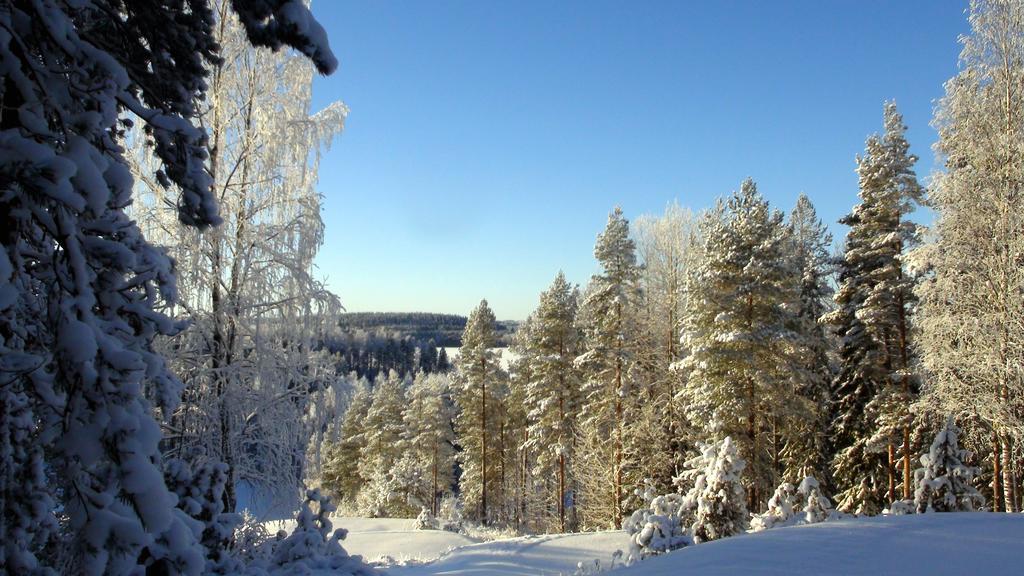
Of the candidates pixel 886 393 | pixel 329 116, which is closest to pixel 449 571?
pixel 329 116

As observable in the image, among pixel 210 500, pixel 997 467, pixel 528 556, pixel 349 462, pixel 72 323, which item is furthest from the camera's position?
pixel 349 462

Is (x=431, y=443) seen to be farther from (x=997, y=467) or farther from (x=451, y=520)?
(x=997, y=467)

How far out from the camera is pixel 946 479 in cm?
1070

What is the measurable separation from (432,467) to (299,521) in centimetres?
2810

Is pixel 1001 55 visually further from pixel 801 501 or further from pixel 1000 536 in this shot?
pixel 801 501

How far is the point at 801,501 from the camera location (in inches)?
670

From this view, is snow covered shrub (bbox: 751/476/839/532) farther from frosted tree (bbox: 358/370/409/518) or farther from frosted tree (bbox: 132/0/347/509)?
frosted tree (bbox: 358/370/409/518)

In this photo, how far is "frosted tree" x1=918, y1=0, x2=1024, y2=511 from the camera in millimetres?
11109

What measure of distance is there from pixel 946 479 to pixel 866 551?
6.06m

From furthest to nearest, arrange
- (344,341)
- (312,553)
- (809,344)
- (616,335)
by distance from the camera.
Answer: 1. (616,335)
2. (809,344)
3. (344,341)
4. (312,553)

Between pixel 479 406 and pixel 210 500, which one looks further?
pixel 479 406

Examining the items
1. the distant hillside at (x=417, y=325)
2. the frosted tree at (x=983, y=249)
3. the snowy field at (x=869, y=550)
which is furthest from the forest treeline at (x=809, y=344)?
the distant hillside at (x=417, y=325)

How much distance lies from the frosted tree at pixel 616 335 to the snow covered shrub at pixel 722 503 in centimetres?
1000

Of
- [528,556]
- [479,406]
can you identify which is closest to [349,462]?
[479,406]
